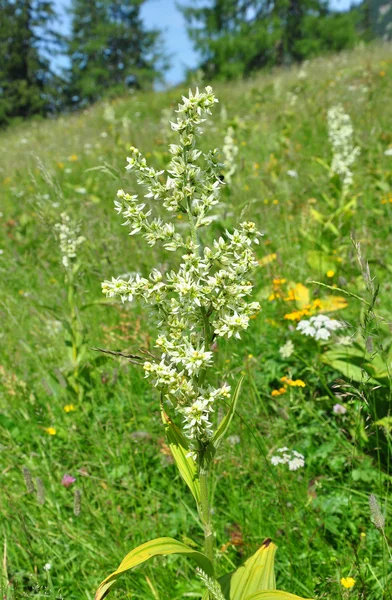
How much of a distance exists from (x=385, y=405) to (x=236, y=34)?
27.9m

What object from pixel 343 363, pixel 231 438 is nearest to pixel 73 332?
pixel 231 438

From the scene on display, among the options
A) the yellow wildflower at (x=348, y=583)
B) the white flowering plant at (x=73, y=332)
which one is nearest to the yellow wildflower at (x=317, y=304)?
the white flowering plant at (x=73, y=332)

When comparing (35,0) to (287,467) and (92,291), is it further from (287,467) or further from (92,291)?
(287,467)

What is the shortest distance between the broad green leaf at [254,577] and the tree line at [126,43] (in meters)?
20.5

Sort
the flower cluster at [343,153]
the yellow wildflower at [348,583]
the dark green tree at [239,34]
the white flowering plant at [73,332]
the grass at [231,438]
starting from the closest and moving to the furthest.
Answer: the yellow wildflower at [348,583] → the grass at [231,438] → the white flowering plant at [73,332] → the flower cluster at [343,153] → the dark green tree at [239,34]

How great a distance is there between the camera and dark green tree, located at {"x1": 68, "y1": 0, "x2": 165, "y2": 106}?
3788cm

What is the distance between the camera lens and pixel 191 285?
122 centimetres

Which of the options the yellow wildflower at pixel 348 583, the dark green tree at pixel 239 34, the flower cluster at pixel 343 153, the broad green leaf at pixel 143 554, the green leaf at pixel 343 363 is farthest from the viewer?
the dark green tree at pixel 239 34

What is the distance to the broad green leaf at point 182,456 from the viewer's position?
55.2 inches

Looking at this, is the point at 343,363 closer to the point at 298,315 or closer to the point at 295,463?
the point at 298,315

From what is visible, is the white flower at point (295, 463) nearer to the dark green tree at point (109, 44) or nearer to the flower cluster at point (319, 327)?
the flower cluster at point (319, 327)

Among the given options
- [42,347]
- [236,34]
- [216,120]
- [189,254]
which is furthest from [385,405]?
[236,34]

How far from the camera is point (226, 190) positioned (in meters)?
A: 4.28

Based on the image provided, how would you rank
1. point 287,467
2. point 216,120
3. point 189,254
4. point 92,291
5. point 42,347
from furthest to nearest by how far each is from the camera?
point 216,120 → point 92,291 → point 42,347 → point 287,467 → point 189,254
